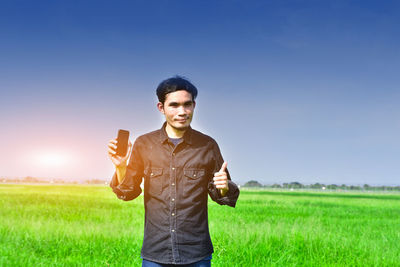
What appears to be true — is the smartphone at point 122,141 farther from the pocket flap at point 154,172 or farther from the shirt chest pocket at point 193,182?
the shirt chest pocket at point 193,182

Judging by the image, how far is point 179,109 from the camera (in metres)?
3.02

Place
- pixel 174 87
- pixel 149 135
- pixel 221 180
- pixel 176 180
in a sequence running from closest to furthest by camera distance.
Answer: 1. pixel 221 180
2. pixel 176 180
3. pixel 174 87
4. pixel 149 135

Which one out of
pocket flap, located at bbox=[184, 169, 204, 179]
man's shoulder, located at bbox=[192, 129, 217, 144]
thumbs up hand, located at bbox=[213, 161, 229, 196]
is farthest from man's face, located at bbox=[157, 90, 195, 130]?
thumbs up hand, located at bbox=[213, 161, 229, 196]

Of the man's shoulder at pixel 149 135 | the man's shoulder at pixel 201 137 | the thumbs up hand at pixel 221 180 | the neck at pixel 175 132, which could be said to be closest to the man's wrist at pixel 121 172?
the man's shoulder at pixel 149 135

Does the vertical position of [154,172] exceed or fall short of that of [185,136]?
it falls short

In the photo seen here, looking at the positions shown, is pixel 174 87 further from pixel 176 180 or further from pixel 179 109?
pixel 176 180

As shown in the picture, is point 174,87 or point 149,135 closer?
point 174,87

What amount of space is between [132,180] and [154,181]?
189 mm

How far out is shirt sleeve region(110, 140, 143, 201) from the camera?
3.04 m

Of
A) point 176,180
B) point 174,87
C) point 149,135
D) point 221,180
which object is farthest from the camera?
point 149,135

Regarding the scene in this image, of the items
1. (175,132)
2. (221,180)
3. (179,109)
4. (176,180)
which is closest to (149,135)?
(175,132)

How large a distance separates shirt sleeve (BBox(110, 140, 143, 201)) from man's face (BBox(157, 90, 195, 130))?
0.35 m

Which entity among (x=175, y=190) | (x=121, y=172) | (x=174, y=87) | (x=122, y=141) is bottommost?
(x=175, y=190)

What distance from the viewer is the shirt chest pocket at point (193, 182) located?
296cm
